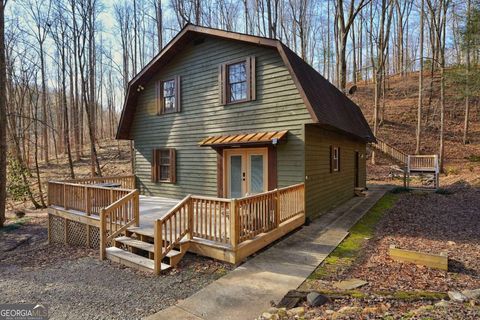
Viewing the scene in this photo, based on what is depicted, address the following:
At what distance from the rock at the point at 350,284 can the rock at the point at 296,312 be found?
100 centimetres

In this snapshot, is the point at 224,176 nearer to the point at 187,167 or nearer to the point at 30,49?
the point at 187,167

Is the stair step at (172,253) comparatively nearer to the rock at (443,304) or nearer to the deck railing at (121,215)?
the deck railing at (121,215)

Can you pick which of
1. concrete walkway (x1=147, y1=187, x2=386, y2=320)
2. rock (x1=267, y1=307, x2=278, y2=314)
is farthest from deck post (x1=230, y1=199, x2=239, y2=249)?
rock (x1=267, y1=307, x2=278, y2=314)

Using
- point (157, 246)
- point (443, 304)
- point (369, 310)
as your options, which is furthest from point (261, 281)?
point (443, 304)

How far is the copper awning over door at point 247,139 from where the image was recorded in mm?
7758

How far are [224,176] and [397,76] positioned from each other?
37.0m

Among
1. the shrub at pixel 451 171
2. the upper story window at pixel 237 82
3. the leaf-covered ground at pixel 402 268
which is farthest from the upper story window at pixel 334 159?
the shrub at pixel 451 171

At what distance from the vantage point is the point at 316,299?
12.2 ft

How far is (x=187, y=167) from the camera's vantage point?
10523 mm

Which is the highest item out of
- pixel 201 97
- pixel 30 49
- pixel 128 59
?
pixel 128 59

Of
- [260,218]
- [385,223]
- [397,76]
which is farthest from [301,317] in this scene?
[397,76]

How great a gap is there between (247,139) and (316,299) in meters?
5.27

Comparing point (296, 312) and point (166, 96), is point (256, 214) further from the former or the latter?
point (166, 96)

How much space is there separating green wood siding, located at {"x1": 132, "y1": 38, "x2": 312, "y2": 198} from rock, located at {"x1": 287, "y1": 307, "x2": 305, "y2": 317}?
178 inches
